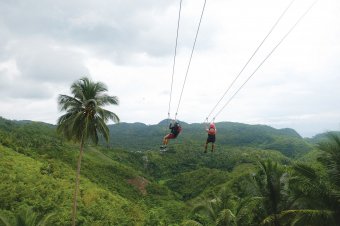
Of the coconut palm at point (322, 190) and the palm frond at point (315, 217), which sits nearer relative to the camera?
the palm frond at point (315, 217)

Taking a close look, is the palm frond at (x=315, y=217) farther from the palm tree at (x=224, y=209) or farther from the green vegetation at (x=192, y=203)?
the palm tree at (x=224, y=209)

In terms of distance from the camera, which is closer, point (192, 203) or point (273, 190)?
point (273, 190)

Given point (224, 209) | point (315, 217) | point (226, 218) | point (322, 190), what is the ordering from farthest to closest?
point (224, 209) → point (226, 218) → point (322, 190) → point (315, 217)

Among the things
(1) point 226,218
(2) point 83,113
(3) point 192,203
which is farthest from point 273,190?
(3) point 192,203

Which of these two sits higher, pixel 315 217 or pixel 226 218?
pixel 315 217

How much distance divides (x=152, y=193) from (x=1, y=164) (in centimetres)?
7418

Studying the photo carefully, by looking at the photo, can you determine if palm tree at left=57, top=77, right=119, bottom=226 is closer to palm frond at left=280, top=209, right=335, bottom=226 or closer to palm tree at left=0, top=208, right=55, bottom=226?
palm tree at left=0, top=208, right=55, bottom=226

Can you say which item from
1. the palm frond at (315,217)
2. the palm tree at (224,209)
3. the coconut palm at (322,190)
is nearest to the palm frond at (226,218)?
the palm tree at (224,209)

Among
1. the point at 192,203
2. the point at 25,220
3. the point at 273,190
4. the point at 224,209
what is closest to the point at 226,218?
the point at 224,209

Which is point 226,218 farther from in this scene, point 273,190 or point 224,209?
point 273,190

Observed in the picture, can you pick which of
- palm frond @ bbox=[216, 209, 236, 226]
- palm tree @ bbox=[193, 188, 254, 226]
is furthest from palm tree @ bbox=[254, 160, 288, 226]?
palm frond @ bbox=[216, 209, 236, 226]

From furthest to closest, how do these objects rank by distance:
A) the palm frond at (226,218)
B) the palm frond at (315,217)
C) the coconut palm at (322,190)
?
the palm frond at (226,218)
the coconut palm at (322,190)
the palm frond at (315,217)

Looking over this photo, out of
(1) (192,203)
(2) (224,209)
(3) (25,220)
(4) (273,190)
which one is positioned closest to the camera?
(3) (25,220)

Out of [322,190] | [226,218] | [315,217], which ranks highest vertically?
[322,190]
